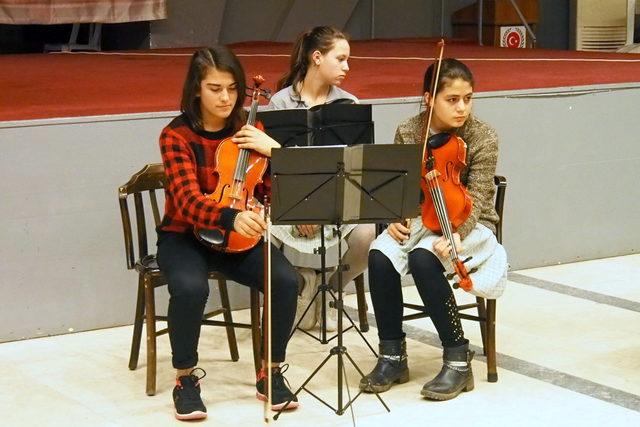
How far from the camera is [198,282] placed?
3.75 m

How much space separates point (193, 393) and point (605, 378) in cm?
137

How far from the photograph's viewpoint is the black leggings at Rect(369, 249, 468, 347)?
3.92 metres

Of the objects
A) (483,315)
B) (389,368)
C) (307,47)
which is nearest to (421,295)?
(389,368)

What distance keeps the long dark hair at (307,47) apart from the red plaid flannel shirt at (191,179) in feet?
2.54

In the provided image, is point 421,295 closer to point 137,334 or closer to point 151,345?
point 151,345

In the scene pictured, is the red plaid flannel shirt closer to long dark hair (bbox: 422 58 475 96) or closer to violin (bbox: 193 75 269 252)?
violin (bbox: 193 75 269 252)

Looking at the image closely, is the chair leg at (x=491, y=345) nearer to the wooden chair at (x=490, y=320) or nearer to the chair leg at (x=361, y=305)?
the wooden chair at (x=490, y=320)

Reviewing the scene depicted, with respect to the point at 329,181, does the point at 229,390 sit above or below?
below

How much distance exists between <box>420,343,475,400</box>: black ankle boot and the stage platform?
1604mm

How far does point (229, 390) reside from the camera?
13.2 ft

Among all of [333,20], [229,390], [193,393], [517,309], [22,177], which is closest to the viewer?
[193,393]

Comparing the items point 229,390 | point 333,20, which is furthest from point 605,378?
point 333,20

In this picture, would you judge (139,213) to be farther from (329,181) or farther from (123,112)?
(329,181)

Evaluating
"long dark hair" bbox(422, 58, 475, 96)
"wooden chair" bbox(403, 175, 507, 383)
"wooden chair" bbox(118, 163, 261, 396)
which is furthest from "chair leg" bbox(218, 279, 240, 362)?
"long dark hair" bbox(422, 58, 475, 96)
